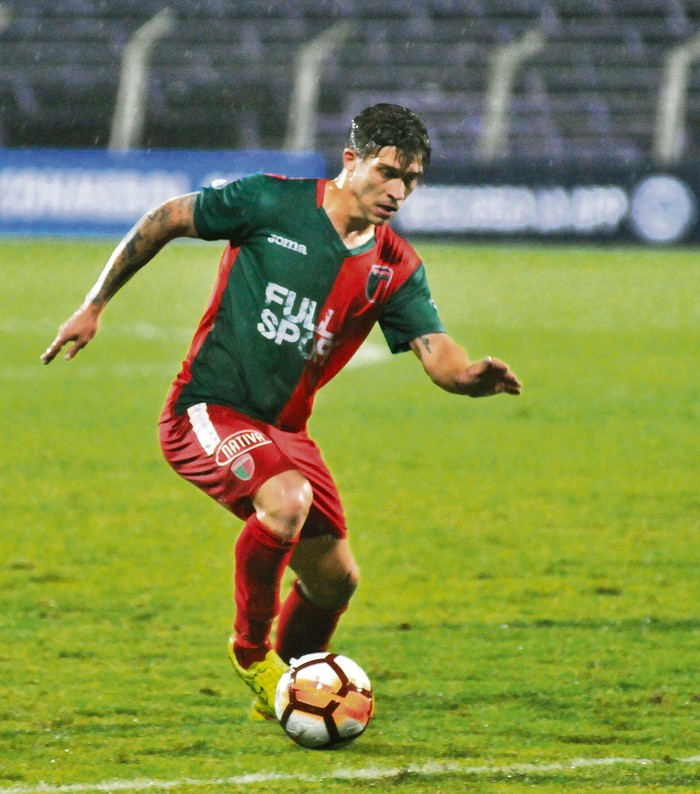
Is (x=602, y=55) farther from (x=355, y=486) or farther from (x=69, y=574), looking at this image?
(x=69, y=574)

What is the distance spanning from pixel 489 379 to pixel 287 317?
59cm

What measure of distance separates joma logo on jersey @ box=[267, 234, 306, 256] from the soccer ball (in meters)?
1.15

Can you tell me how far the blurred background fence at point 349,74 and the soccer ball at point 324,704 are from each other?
1955 cm

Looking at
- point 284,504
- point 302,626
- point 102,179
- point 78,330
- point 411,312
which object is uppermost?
point 411,312

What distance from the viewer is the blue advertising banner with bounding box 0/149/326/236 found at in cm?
2120

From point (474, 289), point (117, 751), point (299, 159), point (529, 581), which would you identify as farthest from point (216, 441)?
point (299, 159)

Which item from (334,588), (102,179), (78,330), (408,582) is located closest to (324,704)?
(334,588)

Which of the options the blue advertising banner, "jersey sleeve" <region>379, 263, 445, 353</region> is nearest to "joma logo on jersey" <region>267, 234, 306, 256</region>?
"jersey sleeve" <region>379, 263, 445, 353</region>

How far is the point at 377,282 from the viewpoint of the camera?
4.35 meters

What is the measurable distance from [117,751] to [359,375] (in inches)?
318

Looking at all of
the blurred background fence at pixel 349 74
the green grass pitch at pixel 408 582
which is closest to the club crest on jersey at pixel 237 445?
the green grass pitch at pixel 408 582

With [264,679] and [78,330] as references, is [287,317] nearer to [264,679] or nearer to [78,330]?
[78,330]

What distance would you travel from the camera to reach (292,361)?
4.30 meters

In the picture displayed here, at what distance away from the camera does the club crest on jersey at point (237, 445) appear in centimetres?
420
